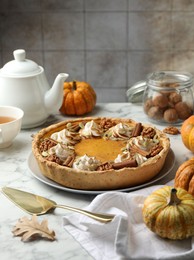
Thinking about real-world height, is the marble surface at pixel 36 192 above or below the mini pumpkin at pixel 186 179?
below

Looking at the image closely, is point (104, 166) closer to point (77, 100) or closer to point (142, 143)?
point (142, 143)

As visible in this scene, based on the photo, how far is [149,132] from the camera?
148 centimetres

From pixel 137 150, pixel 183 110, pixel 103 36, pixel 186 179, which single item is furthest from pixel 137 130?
pixel 103 36

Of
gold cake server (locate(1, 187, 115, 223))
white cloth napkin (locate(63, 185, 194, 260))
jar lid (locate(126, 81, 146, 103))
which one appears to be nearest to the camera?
white cloth napkin (locate(63, 185, 194, 260))

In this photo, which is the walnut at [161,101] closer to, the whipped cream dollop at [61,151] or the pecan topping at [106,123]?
the pecan topping at [106,123]

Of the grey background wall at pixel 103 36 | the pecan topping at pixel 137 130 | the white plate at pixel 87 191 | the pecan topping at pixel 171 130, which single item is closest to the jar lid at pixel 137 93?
the pecan topping at pixel 171 130

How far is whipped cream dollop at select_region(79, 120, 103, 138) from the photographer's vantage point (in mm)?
1495

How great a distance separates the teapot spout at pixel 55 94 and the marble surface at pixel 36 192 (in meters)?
0.08

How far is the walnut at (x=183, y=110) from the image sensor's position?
166cm

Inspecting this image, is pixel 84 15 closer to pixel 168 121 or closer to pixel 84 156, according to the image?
pixel 168 121

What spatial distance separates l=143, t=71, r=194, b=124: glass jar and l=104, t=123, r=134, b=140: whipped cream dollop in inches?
8.0

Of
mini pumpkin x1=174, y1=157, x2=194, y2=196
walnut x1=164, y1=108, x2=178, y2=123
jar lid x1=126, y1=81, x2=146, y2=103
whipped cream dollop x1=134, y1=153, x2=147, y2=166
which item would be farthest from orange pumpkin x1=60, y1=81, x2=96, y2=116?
mini pumpkin x1=174, y1=157, x2=194, y2=196

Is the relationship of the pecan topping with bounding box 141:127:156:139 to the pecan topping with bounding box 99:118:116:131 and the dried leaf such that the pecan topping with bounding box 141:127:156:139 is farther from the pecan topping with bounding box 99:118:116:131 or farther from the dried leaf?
the dried leaf

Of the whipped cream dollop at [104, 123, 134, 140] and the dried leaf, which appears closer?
the dried leaf
